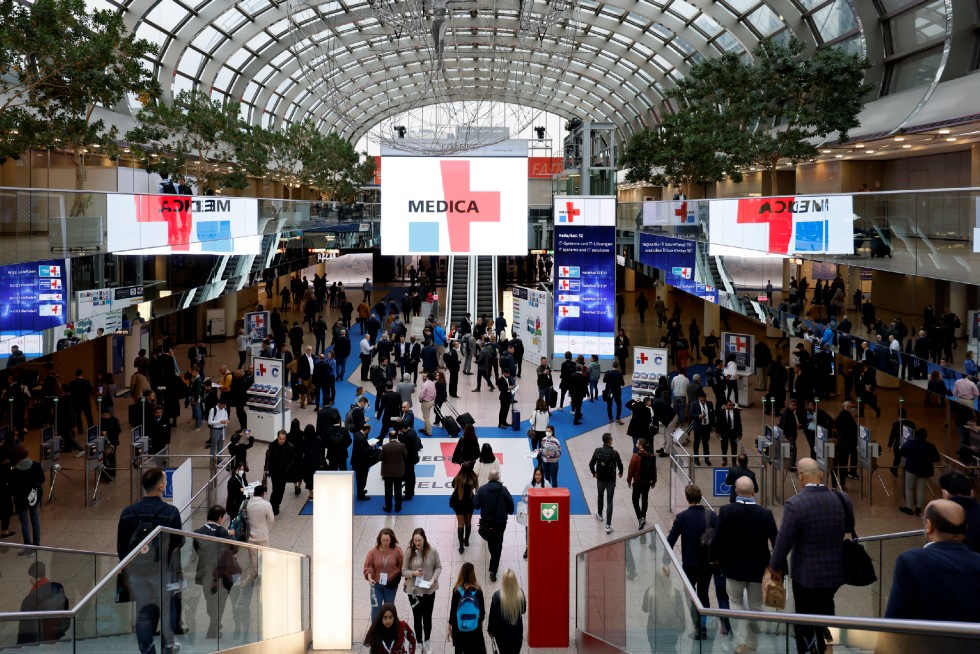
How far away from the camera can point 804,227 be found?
51.1ft

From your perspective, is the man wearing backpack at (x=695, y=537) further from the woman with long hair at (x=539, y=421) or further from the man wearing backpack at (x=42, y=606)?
the woman with long hair at (x=539, y=421)

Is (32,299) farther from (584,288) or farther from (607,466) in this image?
(584,288)

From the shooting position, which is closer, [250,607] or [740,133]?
[250,607]

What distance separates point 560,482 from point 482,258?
25456mm

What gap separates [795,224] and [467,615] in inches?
437

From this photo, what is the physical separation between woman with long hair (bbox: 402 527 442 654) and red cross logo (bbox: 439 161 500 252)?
13214mm

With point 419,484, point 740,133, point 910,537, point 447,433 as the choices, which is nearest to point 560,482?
point 419,484

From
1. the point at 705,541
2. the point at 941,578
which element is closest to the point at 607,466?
the point at 705,541

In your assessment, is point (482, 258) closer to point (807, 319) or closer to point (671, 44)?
point (671, 44)

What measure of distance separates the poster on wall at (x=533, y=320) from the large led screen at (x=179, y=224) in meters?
8.15

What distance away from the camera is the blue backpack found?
7211mm

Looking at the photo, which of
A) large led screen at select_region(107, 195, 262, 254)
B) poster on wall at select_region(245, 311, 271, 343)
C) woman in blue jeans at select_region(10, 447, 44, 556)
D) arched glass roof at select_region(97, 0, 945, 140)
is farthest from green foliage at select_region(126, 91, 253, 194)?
woman in blue jeans at select_region(10, 447, 44, 556)

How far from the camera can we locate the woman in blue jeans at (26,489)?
1059cm

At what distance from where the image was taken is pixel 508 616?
24.2 ft
